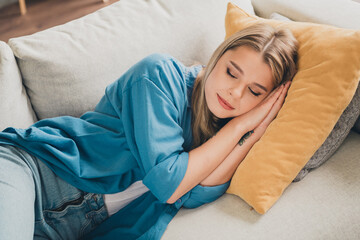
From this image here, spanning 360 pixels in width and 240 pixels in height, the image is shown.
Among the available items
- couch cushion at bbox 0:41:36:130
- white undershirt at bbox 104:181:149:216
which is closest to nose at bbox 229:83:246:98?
white undershirt at bbox 104:181:149:216

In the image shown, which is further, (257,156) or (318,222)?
(257,156)

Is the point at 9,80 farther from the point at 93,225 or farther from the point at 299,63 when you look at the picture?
the point at 299,63

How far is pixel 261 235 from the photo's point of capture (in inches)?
32.0

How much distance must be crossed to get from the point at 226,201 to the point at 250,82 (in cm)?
40

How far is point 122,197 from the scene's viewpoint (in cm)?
105

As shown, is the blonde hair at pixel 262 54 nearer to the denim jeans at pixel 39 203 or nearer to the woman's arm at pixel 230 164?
the woman's arm at pixel 230 164

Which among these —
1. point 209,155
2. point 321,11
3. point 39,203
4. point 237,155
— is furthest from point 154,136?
point 321,11

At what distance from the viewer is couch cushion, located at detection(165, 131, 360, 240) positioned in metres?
0.80

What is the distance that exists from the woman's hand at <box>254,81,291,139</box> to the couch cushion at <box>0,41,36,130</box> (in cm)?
81

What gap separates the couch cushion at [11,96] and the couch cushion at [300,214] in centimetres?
62

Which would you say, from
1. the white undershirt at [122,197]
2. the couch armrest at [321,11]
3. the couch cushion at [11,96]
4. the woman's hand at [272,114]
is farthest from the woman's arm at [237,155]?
the couch cushion at [11,96]

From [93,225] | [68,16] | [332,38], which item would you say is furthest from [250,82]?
[68,16]

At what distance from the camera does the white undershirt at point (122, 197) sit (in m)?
1.02

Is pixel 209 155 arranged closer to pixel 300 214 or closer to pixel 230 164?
pixel 230 164
